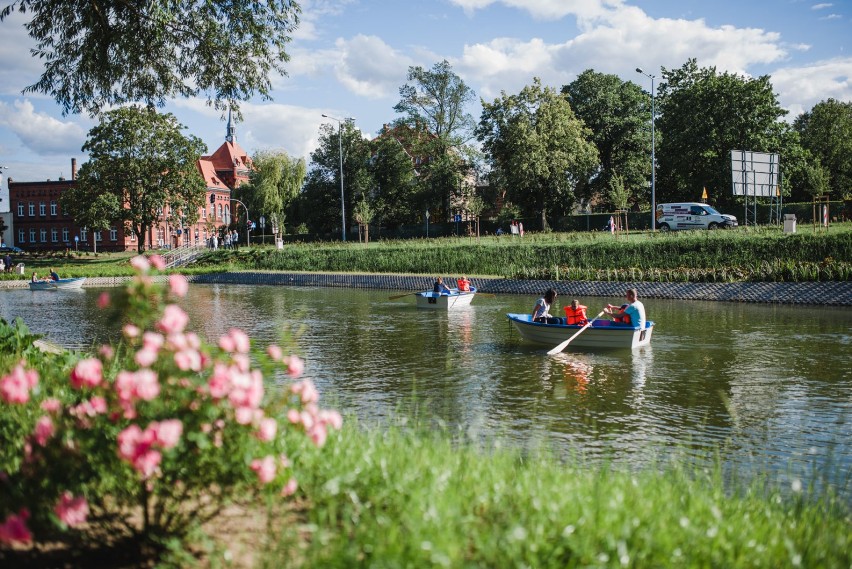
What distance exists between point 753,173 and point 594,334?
26206 millimetres

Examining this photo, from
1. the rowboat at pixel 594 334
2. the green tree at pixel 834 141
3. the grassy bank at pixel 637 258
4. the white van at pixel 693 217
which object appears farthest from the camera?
the green tree at pixel 834 141

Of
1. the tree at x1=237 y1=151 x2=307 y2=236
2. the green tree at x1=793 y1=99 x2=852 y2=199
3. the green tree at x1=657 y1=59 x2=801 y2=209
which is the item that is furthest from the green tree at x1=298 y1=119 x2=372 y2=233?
the green tree at x1=793 y1=99 x2=852 y2=199

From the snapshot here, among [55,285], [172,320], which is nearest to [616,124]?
[55,285]

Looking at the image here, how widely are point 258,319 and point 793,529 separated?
2352cm

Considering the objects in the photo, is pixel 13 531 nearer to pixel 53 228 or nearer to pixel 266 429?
pixel 266 429

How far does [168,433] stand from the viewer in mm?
3996

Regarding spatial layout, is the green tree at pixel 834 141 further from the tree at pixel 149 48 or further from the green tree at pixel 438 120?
the tree at pixel 149 48

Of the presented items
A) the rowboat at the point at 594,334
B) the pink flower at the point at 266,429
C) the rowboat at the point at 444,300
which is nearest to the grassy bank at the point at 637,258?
the rowboat at the point at 444,300

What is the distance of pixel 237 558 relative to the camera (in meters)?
4.41

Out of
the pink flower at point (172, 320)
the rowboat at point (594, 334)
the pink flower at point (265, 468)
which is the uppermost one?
the pink flower at point (172, 320)

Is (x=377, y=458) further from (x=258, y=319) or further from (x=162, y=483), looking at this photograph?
(x=258, y=319)

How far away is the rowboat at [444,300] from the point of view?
1148 inches

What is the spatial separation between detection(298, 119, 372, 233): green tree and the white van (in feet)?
119

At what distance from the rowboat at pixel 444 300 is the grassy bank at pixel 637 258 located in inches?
392
